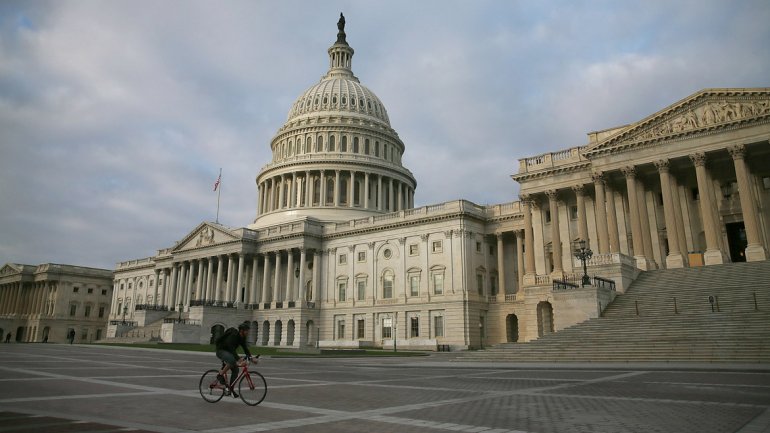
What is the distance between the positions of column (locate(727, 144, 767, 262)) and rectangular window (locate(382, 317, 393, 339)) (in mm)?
40205

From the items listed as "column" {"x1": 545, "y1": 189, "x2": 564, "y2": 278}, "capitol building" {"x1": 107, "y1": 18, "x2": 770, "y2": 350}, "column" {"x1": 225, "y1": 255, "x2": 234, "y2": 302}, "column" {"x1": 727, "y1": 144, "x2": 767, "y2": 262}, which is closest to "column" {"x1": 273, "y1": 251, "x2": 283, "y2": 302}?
"capitol building" {"x1": 107, "y1": 18, "x2": 770, "y2": 350}

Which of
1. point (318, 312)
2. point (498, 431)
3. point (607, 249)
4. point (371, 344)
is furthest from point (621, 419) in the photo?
point (318, 312)

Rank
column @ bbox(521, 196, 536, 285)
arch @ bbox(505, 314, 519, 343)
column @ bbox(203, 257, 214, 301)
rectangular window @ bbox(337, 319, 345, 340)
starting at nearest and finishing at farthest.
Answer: column @ bbox(521, 196, 536, 285) → arch @ bbox(505, 314, 519, 343) → rectangular window @ bbox(337, 319, 345, 340) → column @ bbox(203, 257, 214, 301)

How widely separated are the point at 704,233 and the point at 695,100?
10.8 meters

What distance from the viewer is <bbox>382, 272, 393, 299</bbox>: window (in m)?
70.8

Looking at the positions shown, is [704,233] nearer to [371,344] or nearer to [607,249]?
[607,249]

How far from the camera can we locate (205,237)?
3509 inches

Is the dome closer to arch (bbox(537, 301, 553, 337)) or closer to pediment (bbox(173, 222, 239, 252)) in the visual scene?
pediment (bbox(173, 222, 239, 252))

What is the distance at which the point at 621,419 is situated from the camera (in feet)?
34.1

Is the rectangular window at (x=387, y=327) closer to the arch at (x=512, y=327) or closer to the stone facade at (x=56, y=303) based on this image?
the arch at (x=512, y=327)

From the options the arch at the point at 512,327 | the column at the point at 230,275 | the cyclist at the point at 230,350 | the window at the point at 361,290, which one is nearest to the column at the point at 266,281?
the column at the point at 230,275

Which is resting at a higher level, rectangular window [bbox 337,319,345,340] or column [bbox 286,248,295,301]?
column [bbox 286,248,295,301]

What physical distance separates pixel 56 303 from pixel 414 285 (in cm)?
8723

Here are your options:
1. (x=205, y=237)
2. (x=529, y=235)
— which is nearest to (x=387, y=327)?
(x=529, y=235)
